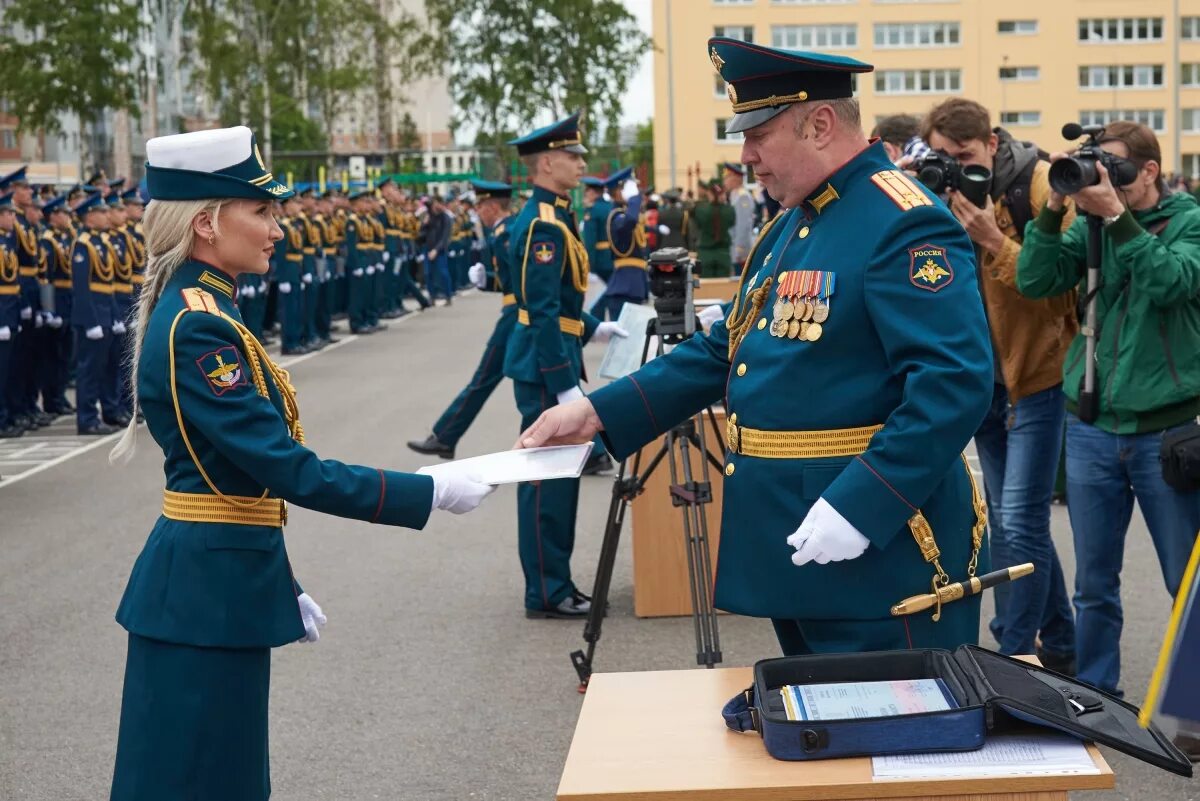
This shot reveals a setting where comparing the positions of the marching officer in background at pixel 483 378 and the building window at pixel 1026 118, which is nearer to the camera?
the marching officer in background at pixel 483 378

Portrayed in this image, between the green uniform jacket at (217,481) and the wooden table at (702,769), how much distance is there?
2.62ft

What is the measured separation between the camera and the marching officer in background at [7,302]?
14852mm

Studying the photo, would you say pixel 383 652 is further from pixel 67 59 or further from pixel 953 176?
pixel 67 59

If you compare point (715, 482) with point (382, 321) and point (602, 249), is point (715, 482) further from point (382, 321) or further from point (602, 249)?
point (382, 321)

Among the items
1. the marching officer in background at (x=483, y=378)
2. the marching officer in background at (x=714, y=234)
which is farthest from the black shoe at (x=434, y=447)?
the marching officer in background at (x=714, y=234)

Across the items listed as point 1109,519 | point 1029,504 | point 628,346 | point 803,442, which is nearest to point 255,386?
point 803,442

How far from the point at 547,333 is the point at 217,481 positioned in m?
4.16

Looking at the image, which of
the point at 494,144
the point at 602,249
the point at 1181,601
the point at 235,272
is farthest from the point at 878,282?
the point at 494,144

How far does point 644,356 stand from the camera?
6777 millimetres

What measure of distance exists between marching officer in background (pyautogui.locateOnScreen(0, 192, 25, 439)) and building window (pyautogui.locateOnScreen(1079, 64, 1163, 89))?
84.5 metres

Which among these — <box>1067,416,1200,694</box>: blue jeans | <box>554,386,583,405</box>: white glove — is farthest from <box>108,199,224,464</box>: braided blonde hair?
<box>554,386,583,405</box>: white glove

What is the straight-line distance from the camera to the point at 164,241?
3861mm

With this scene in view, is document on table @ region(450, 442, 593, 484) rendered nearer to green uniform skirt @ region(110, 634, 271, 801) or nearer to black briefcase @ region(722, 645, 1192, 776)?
green uniform skirt @ region(110, 634, 271, 801)

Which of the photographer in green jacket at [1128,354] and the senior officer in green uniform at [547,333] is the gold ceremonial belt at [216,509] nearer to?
the photographer in green jacket at [1128,354]
